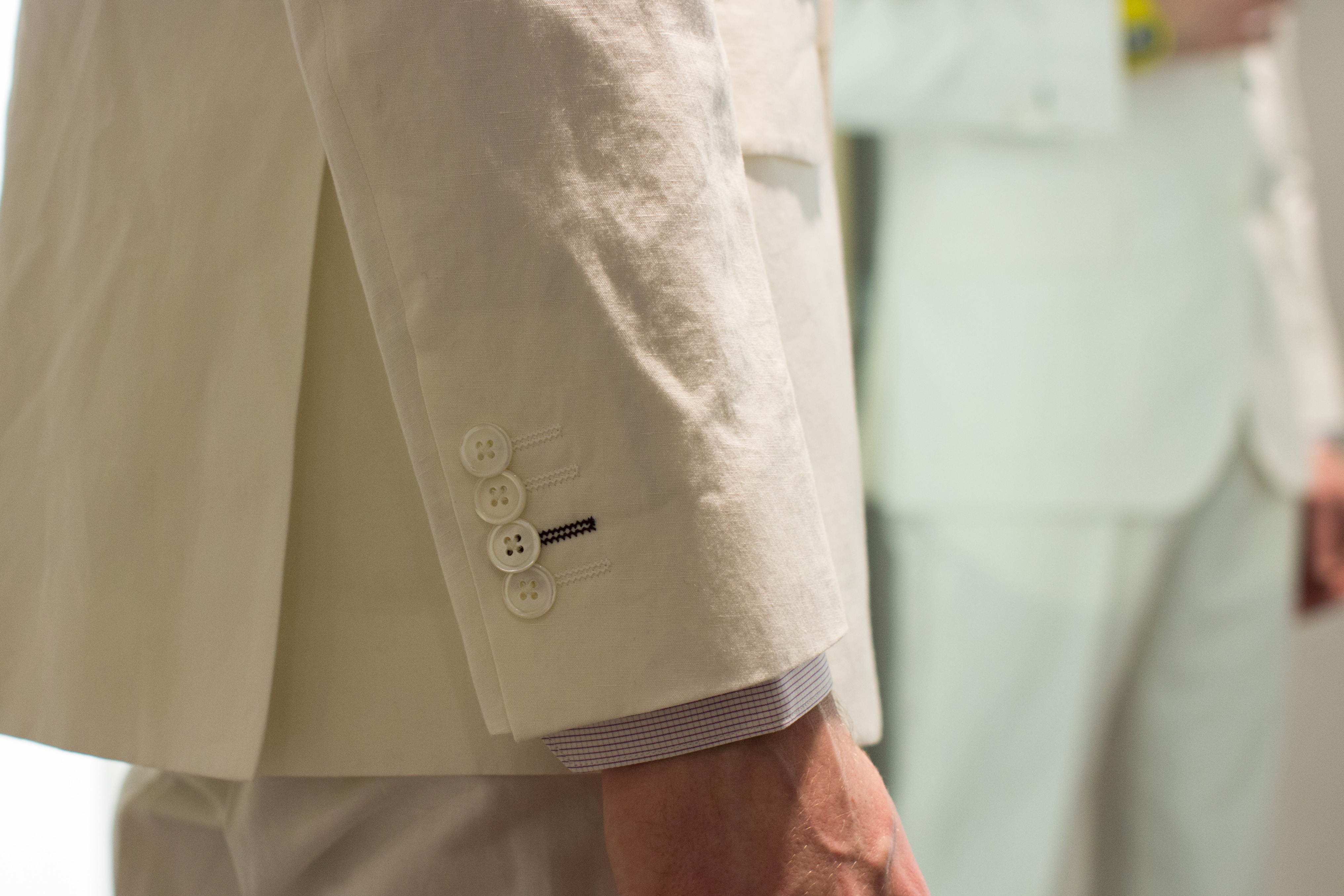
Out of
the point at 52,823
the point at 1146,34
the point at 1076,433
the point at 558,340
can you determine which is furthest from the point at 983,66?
the point at 52,823

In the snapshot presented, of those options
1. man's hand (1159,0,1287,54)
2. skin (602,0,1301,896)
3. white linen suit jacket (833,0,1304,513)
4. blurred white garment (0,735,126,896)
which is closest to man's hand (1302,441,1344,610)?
white linen suit jacket (833,0,1304,513)

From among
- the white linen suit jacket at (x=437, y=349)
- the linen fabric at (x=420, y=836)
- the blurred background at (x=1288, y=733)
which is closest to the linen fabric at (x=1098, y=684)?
the blurred background at (x=1288, y=733)

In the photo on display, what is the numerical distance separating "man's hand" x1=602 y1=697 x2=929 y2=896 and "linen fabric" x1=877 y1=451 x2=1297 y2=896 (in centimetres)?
100

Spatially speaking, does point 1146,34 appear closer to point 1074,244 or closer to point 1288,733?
point 1074,244

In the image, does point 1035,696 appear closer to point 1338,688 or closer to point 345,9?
point 1338,688

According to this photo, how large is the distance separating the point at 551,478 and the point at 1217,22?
3.74 feet

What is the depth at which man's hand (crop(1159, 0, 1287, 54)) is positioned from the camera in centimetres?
116

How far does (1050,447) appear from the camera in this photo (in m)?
1.27

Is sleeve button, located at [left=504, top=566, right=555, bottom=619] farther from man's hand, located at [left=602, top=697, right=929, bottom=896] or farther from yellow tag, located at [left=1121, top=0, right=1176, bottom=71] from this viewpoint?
yellow tag, located at [left=1121, top=0, right=1176, bottom=71]

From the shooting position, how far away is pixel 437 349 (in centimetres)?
34

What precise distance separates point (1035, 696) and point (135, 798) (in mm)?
1087

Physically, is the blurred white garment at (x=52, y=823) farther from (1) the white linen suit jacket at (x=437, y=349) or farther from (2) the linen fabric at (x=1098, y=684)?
(2) the linen fabric at (x=1098, y=684)

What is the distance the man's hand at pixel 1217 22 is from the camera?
1.16 metres

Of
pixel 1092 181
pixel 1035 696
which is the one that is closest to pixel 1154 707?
pixel 1035 696
